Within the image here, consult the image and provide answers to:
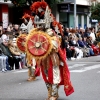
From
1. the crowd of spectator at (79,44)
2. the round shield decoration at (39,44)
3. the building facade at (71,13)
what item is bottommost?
the crowd of spectator at (79,44)

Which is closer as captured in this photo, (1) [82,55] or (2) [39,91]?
(2) [39,91]

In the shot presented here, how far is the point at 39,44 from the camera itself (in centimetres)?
1018

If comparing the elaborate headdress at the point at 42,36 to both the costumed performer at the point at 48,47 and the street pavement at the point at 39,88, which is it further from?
the street pavement at the point at 39,88

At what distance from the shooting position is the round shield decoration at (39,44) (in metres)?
10.1

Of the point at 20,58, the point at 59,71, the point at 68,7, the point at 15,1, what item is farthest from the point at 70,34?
the point at 59,71

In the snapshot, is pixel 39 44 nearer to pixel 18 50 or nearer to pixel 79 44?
pixel 18 50

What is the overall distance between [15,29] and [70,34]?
17.4 feet

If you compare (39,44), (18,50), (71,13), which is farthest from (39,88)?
(71,13)

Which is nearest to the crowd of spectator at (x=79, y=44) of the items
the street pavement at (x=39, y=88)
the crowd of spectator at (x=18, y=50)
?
the crowd of spectator at (x=18, y=50)

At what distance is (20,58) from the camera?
793 inches

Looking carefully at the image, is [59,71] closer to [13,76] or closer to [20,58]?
[13,76]

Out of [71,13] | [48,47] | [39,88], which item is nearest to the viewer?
[48,47]

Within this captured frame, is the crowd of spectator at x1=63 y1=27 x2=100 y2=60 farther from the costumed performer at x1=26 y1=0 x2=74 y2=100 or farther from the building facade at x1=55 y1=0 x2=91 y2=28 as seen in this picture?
the costumed performer at x1=26 y1=0 x2=74 y2=100

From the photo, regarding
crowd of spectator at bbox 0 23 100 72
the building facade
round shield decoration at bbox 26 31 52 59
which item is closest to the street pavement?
crowd of spectator at bbox 0 23 100 72
